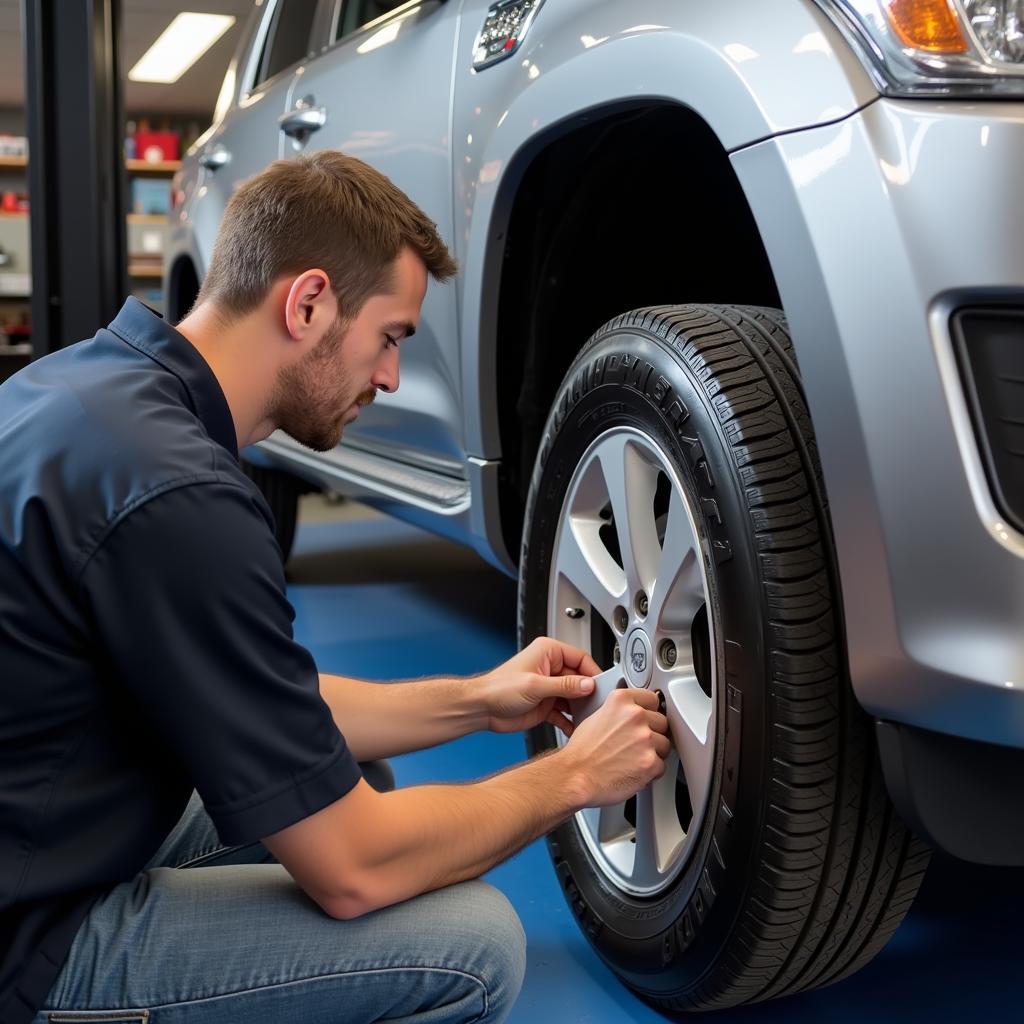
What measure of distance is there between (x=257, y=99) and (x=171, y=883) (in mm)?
2197

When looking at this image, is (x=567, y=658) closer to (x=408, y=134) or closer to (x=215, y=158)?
(x=408, y=134)

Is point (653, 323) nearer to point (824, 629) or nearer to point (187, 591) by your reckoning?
point (824, 629)

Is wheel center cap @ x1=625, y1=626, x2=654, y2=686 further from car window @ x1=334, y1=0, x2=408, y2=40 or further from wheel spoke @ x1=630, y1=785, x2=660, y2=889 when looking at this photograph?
car window @ x1=334, y1=0, x2=408, y2=40

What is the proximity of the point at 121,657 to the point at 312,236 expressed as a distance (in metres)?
0.46

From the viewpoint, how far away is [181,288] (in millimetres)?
3730

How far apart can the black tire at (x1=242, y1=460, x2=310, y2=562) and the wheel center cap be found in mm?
2350

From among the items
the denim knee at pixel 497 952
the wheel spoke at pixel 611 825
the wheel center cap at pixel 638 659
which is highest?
the wheel center cap at pixel 638 659

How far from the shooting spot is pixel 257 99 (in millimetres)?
2883

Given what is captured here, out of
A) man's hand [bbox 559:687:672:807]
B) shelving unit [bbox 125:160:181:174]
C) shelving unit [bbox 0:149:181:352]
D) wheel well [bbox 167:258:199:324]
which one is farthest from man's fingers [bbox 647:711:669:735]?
shelving unit [bbox 125:160:181:174]

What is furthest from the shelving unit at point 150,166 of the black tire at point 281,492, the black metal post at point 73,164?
the black tire at point 281,492

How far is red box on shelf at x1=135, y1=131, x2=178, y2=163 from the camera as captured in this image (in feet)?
34.8

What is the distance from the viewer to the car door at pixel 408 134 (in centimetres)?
186

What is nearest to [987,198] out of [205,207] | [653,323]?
[653,323]

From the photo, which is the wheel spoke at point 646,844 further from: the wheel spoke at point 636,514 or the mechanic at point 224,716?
the wheel spoke at point 636,514
